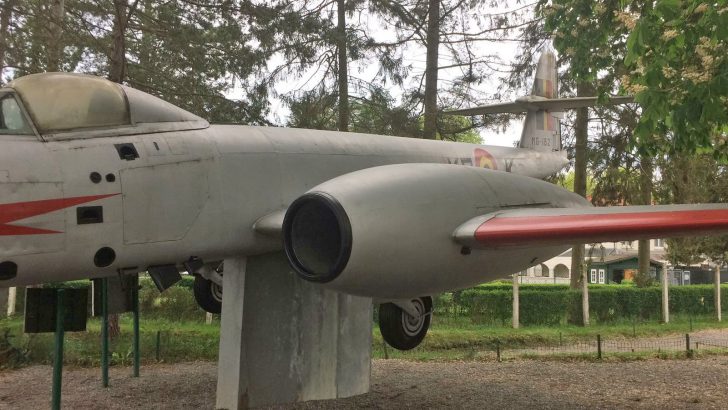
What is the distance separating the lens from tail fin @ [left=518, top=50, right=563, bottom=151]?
10.1 metres

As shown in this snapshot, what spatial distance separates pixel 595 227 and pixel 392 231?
1.46 m

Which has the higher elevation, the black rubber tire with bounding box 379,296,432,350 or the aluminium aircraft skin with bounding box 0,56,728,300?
the aluminium aircraft skin with bounding box 0,56,728,300

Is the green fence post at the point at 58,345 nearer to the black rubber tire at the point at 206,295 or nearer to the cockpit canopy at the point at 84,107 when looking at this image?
the cockpit canopy at the point at 84,107

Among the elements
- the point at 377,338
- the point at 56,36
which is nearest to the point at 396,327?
the point at 377,338

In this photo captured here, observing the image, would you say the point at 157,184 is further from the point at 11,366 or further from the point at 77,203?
the point at 11,366

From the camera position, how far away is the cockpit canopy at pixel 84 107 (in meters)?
4.23

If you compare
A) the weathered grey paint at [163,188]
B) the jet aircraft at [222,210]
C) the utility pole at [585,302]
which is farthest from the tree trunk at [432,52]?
the jet aircraft at [222,210]

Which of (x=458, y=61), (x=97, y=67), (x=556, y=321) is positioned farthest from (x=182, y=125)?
(x=556, y=321)

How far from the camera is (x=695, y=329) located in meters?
16.5

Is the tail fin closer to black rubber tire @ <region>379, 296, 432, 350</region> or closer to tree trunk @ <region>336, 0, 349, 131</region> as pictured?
black rubber tire @ <region>379, 296, 432, 350</region>

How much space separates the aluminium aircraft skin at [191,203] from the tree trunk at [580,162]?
13.0 meters

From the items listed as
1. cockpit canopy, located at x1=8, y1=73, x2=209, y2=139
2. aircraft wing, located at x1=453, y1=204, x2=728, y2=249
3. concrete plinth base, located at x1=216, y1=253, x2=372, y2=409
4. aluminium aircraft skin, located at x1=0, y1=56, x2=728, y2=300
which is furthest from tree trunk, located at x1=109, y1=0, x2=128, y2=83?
aircraft wing, located at x1=453, y1=204, x2=728, y2=249

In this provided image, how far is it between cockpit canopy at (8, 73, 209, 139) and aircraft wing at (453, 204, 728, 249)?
2661 millimetres

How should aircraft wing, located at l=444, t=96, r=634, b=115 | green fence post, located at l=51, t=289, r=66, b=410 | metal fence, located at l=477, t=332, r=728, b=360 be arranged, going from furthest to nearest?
1. metal fence, located at l=477, t=332, r=728, b=360
2. aircraft wing, located at l=444, t=96, r=634, b=115
3. green fence post, located at l=51, t=289, r=66, b=410
